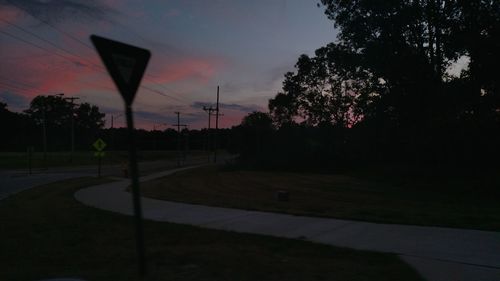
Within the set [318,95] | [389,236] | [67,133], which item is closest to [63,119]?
[67,133]

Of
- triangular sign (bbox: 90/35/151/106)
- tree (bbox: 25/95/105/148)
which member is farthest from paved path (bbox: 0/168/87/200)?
tree (bbox: 25/95/105/148)

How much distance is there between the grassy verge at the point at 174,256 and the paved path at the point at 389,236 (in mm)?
509

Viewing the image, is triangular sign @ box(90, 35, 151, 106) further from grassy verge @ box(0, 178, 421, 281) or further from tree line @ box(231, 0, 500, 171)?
tree line @ box(231, 0, 500, 171)

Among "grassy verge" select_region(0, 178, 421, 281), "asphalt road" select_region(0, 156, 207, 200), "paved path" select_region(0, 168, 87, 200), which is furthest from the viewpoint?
"asphalt road" select_region(0, 156, 207, 200)

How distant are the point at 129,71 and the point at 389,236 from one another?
6.02 meters

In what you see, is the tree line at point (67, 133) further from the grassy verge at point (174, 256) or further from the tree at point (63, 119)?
the grassy verge at point (174, 256)

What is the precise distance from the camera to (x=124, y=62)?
235 inches

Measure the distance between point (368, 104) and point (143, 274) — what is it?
105 ft

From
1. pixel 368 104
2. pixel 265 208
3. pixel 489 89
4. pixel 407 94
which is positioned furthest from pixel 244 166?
pixel 265 208

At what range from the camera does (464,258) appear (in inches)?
302

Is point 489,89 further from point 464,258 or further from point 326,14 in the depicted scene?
point 464,258

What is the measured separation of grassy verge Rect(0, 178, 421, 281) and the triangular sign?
2340mm

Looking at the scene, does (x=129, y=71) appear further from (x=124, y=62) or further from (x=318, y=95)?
(x=318, y=95)

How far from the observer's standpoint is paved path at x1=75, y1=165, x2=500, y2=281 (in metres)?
7.13
